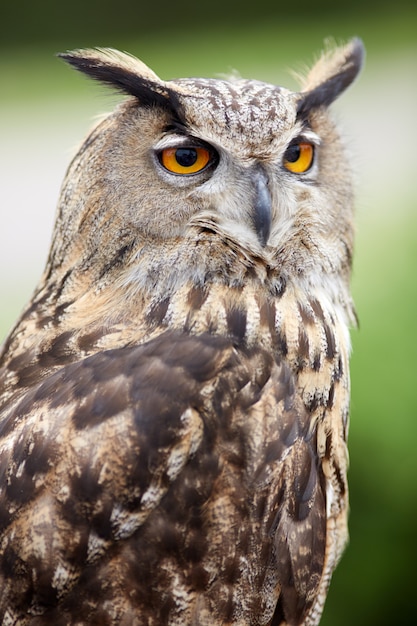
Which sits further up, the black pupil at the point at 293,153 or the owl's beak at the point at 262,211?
the black pupil at the point at 293,153

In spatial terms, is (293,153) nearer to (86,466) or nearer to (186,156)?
(186,156)

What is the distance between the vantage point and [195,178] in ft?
5.35

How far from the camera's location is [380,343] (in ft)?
11.0

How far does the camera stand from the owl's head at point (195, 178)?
1.60m

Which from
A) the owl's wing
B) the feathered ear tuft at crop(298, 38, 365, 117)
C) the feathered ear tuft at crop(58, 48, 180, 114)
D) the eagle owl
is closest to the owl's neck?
the eagle owl

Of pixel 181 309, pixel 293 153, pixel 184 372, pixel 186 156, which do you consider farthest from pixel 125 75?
pixel 184 372

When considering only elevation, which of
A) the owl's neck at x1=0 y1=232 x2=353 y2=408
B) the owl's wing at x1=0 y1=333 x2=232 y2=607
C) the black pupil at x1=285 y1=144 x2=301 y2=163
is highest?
A: the black pupil at x1=285 y1=144 x2=301 y2=163

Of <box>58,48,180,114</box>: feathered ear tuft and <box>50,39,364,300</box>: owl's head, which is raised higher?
<box>58,48,180,114</box>: feathered ear tuft

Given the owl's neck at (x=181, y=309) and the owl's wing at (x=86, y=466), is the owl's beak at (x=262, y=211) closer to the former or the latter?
the owl's neck at (x=181, y=309)

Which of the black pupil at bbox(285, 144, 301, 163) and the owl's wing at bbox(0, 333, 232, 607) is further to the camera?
the black pupil at bbox(285, 144, 301, 163)

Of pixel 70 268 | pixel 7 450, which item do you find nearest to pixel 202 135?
pixel 70 268

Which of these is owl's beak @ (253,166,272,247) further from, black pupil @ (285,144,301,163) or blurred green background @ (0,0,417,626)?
blurred green background @ (0,0,417,626)

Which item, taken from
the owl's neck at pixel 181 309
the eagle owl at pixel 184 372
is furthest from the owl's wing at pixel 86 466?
the owl's neck at pixel 181 309

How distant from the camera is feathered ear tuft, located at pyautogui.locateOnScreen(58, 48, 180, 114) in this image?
63.8 inches
